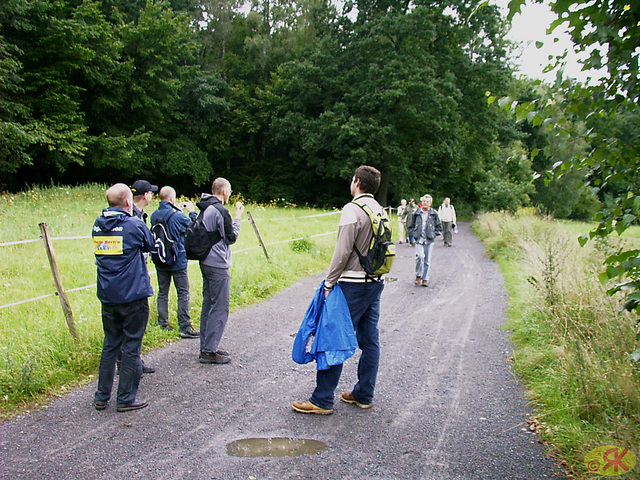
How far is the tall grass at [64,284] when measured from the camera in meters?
4.68

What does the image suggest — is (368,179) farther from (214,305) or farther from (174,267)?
(174,267)

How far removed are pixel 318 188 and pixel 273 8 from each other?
14.9 m

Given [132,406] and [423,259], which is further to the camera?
[423,259]

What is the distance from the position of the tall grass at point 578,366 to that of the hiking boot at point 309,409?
1792mm

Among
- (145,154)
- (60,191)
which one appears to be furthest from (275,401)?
(145,154)

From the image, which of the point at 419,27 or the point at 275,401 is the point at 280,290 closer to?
the point at 275,401

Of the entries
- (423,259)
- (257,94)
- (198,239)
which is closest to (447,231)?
(423,259)

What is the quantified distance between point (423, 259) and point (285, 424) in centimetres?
720

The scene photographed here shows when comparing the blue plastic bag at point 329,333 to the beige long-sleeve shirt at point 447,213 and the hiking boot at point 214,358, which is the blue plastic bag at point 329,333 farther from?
the beige long-sleeve shirt at point 447,213

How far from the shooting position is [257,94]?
37.9 meters

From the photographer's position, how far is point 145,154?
1302 inches

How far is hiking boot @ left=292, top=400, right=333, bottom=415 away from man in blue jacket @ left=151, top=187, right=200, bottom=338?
2628mm

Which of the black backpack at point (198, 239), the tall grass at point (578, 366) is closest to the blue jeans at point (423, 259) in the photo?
the tall grass at point (578, 366)

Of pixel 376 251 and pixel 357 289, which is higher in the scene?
pixel 376 251
